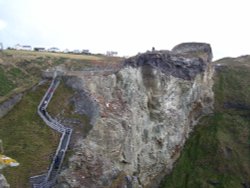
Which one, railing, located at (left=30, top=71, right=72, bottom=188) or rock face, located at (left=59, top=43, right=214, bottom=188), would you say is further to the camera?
rock face, located at (left=59, top=43, right=214, bottom=188)

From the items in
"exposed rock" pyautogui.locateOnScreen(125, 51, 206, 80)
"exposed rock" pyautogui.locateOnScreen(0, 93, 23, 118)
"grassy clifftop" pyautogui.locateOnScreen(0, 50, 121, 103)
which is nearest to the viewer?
"exposed rock" pyautogui.locateOnScreen(0, 93, 23, 118)

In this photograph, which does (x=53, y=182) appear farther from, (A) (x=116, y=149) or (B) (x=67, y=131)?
(A) (x=116, y=149)

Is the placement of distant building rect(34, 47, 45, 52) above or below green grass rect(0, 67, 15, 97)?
above

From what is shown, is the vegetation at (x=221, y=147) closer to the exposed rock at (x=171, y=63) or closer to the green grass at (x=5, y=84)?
the exposed rock at (x=171, y=63)

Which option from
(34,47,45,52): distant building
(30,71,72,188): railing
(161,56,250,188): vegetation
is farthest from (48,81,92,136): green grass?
(34,47,45,52): distant building

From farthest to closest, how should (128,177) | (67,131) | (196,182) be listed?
(196,182), (128,177), (67,131)

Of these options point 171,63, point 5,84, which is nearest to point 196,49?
point 171,63

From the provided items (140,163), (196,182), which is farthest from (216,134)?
(140,163)

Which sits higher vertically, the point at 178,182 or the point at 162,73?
the point at 162,73

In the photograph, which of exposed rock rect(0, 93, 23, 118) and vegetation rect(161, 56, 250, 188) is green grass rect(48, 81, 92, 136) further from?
vegetation rect(161, 56, 250, 188)
